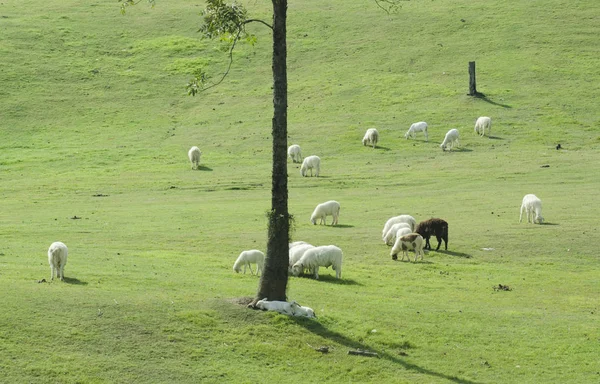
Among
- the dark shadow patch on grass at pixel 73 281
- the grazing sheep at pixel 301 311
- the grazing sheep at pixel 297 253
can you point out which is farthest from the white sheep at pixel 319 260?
the dark shadow patch on grass at pixel 73 281

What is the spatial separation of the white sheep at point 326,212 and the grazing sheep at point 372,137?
892 inches

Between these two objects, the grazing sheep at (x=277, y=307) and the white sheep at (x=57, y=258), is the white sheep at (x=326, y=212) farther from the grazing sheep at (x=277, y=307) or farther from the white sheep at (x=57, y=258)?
the grazing sheep at (x=277, y=307)

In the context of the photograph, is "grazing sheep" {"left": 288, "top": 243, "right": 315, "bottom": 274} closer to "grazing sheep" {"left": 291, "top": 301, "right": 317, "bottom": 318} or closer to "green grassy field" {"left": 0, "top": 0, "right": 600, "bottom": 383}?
"green grassy field" {"left": 0, "top": 0, "right": 600, "bottom": 383}

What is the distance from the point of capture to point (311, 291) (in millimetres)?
24219

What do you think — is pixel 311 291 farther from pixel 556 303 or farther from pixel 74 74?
pixel 74 74

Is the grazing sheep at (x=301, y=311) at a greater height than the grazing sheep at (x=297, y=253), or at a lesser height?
lesser

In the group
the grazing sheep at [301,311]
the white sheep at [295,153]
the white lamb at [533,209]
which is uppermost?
the white sheep at [295,153]

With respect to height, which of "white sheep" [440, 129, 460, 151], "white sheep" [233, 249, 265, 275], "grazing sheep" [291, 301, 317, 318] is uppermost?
"white sheep" [440, 129, 460, 151]

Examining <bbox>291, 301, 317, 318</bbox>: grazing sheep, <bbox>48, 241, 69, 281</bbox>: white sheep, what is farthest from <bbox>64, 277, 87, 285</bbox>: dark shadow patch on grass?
<bbox>291, 301, 317, 318</bbox>: grazing sheep

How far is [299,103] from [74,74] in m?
21.9

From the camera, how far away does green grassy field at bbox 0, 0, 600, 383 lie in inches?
750

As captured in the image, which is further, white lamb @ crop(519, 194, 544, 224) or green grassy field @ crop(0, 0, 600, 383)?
white lamb @ crop(519, 194, 544, 224)

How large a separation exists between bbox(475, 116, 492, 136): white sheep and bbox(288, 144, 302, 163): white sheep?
42.1ft

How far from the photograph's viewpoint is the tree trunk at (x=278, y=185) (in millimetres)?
20312
